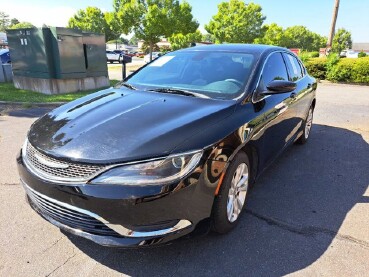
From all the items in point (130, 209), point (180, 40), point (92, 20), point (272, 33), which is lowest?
point (130, 209)

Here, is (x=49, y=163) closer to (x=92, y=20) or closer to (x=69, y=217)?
(x=69, y=217)

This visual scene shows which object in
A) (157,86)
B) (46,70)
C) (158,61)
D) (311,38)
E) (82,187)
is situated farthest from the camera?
(311,38)

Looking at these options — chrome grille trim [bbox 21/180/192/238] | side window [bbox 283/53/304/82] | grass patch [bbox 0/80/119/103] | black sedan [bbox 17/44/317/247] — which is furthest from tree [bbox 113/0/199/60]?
chrome grille trim [bbox 21/180/192/238]

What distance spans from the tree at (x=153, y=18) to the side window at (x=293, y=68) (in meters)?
Result: 28.5

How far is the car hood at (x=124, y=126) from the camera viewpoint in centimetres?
214

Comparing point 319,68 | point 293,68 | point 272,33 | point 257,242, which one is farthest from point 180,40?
point 257,242

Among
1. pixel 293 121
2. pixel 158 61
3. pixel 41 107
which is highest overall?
pixel 158 61

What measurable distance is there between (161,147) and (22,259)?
1.39 meters

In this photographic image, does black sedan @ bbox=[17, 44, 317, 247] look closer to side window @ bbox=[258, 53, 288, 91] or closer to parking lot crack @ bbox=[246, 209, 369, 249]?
side window @ bbox=[258, 53, 288, 91]

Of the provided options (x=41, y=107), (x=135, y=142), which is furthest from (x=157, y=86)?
(x=41, y=107)

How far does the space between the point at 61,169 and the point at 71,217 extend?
34 centimetres

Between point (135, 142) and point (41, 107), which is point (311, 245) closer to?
point (135, 142)

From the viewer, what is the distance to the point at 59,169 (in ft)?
7.10

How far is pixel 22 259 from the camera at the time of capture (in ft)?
7.93
